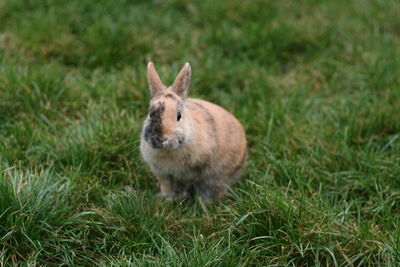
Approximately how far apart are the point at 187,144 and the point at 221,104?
5.42ft

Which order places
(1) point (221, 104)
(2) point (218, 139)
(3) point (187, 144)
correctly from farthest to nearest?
(1) point (221, 104) < (2) point (218, 139) < (3) point (187, 144)

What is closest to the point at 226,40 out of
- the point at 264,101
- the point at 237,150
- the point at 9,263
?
the point at 264,101

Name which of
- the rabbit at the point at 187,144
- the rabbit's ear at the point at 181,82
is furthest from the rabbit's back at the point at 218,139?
the rabbit's ear at the point at 181,82

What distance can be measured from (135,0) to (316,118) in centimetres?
318

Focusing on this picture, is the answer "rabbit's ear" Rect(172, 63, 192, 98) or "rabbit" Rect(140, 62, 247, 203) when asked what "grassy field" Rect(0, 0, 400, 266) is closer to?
"rabbit" Rect(140, 62, 247, 203)

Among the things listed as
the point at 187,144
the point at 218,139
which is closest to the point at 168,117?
the point at 187,144

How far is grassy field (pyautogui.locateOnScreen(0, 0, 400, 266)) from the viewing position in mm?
4105

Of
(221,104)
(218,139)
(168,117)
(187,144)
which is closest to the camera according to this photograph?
(168,117)

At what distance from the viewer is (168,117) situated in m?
4.28

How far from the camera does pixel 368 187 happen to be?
4.93 metres

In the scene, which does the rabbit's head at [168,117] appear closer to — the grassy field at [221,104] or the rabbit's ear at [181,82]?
the rabbit's ear at [181,82]

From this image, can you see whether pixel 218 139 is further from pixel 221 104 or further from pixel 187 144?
pixel 221 104

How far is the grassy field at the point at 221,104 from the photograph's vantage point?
4105 millimetres

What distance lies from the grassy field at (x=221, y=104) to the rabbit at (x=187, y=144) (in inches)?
7.8
